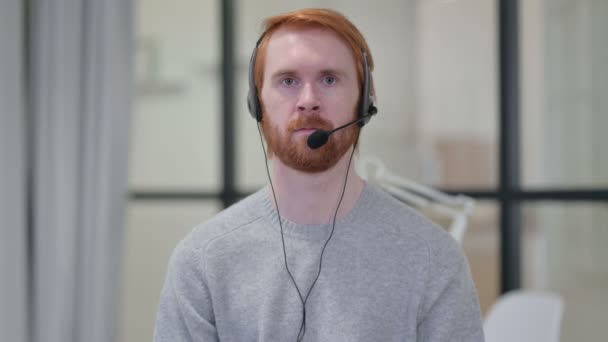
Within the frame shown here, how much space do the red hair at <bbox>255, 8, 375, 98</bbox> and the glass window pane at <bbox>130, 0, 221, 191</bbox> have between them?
1.59m

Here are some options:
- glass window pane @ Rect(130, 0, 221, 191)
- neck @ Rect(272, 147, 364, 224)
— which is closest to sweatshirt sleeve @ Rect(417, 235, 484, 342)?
neck @ Rect(272, 147, 364, 224)

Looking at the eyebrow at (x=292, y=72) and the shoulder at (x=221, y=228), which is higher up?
the eyebrow at (x=292, y=72)

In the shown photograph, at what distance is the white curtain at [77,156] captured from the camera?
191 centimetres

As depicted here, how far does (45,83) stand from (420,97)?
125cm

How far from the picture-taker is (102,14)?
194 cm

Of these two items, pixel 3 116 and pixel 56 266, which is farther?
pixel 56 266

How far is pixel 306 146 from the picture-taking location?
0.82m

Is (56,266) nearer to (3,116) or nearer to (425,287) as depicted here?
(3,116)

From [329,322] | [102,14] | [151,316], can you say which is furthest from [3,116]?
[329,322]

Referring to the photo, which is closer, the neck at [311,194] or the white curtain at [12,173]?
the neck at [311,194]

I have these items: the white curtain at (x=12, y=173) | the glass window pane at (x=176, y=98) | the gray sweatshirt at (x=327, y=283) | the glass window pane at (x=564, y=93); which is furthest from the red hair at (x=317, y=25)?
the glass window pane at (x=176, y=98)

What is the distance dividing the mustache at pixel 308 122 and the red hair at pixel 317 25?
3.4 inches

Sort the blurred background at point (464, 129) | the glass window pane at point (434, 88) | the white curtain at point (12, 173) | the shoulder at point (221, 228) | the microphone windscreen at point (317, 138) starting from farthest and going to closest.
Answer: the glass window pane at point (434, 88) → the blurred background at point (464, 129) → the white curtain at point (12, 173) → the shoulder at point (221, 228) → the microphone windscreen at point (317, 138)

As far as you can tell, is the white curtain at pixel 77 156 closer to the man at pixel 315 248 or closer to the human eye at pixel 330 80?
the man at pixel 315 248
